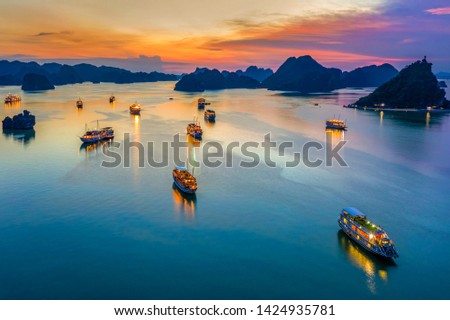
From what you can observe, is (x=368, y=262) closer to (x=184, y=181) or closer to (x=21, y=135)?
(x=184, y=181)

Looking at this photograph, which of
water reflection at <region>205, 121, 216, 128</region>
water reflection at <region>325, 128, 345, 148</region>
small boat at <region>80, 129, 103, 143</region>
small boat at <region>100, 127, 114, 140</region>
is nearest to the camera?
small boat at <region>80, 129, 103, 143</region>

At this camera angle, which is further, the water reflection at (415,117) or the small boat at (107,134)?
the water reflection at (415,117)

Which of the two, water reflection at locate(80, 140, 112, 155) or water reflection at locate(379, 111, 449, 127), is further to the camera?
water reflection at locate(379, 111, 449, 127)

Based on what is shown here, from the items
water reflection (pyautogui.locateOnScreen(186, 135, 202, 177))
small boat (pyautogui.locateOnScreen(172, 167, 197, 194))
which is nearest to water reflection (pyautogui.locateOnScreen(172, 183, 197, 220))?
small boat (pyautogui.locateOnScreen(172, 167, 197, 194))

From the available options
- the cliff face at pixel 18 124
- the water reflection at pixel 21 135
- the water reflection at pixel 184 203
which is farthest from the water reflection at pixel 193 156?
the cliff face at pixel 18 124

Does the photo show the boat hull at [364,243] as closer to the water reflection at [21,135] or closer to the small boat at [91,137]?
the small boat at [91,137]

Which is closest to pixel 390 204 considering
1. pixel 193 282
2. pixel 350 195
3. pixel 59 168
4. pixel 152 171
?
pixel 350 195

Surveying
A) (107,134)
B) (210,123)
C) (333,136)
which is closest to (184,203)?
(107,134)

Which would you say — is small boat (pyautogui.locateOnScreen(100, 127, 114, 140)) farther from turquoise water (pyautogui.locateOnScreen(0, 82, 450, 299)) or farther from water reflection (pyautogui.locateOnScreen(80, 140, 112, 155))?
turquoise water (pyautogui.locateOnScreen(0, 82, 450, 299))
